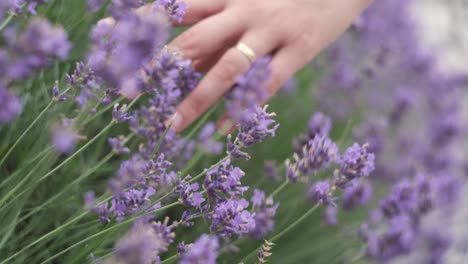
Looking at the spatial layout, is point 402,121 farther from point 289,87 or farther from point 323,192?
point 323,192

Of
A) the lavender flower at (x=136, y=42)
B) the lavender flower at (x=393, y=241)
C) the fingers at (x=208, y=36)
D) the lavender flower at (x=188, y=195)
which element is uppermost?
the fingers at (x=208, y=36)

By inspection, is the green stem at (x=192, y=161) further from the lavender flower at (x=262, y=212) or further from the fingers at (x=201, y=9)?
the fingers at (x=201, y=9)

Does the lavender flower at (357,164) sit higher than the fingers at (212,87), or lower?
lower

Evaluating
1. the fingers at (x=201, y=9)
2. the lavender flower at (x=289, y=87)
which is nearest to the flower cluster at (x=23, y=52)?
the fingers at (x=201, y=9)

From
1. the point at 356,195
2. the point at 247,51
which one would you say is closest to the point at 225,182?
the point at 247,51

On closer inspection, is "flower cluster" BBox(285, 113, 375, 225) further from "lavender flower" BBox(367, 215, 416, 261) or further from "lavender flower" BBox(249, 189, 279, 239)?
"lavender flower" BBox(367, 215, 416, 261)

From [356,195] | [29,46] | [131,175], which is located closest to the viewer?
[29,46]

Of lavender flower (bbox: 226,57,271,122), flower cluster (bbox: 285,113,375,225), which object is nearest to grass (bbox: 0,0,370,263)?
lavender flower (bbox: 226,57,271,122)

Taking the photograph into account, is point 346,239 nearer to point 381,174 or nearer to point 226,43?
point 226,43
